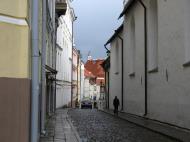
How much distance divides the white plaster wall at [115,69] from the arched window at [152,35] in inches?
497

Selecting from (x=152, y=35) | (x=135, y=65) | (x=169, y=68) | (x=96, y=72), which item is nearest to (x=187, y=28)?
(x=169, y=68)

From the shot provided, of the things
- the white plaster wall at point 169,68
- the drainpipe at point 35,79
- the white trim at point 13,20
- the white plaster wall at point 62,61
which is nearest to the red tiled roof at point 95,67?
the white plaster wall at point 62,61

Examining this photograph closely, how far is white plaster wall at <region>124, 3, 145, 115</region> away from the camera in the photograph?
30.2m

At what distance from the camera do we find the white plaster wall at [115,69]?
4189 centimetres

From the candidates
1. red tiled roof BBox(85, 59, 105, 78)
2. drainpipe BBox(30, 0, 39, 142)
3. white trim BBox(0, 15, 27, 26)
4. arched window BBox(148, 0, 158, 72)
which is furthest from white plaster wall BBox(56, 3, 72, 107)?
red tiled roof BBox(85, 59, 105, 78)

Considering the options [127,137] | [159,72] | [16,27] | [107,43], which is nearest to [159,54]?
[159,72]

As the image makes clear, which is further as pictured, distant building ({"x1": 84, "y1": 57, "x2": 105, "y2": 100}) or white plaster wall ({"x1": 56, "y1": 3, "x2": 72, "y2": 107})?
distant building ({"x1": 84, "y1": 57, "x2": 105, "y2": 100})

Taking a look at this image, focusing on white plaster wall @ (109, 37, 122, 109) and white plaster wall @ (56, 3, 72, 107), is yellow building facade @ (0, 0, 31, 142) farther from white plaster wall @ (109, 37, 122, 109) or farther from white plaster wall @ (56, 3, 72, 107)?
white plaster wall @ (56, 3, 72, 107)

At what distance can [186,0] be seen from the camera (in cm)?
2031

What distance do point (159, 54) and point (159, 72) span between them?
34.0 inches

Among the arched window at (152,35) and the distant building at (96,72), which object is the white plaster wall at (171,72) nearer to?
the arched window at (152,35)

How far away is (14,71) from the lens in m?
10.7

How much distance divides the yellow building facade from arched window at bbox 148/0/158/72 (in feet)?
55.6

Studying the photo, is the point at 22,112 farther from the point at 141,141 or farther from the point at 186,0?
the point at 186,0
